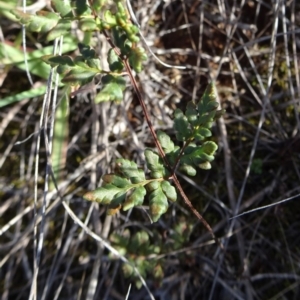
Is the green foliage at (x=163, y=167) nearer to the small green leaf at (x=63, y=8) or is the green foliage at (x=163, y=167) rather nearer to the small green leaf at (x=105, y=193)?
the small green leaf at (x=105, y=193)

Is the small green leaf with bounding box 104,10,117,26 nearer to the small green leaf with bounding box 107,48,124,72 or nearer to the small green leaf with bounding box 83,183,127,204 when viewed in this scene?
the small green leaf with bounding box 107,48,124,72

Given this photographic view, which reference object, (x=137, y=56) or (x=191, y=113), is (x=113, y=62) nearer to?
(x=137, y=56)

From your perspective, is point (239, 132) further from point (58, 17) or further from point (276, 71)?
point (58, 17)

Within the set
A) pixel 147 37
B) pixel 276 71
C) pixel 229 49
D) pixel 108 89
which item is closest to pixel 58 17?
pixel 108 89

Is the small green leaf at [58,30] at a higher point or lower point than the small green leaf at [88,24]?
lower

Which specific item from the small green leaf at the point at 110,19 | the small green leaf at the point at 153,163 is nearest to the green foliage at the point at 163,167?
the small green leaf at the point at 153,163
